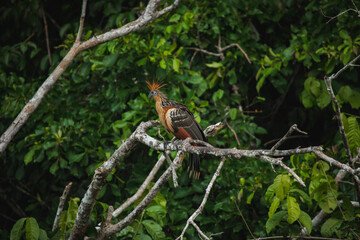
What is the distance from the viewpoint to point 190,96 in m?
4.83

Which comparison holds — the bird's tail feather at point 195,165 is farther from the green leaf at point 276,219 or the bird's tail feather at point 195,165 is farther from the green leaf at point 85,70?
the green leaf at point 85,70

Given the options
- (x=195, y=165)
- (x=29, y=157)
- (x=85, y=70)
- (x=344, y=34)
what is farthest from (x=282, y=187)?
(x=29, y=157)

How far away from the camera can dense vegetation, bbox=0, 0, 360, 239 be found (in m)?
→ 4.68

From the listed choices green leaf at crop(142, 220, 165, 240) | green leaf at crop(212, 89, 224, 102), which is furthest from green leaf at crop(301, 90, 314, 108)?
green leaf at crop(142, 220, 165, 240)

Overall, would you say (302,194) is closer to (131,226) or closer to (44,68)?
(131,226)

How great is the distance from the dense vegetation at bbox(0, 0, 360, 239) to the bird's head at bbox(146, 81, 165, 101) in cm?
10

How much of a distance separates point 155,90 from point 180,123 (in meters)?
0.65

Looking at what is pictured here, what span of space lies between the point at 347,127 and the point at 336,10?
7.09ft

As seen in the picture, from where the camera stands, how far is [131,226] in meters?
3.80

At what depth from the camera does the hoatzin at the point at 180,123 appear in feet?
13.1

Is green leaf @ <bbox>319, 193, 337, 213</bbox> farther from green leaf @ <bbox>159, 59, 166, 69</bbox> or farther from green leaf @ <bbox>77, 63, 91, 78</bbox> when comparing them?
green leaf @ <bbox>77, 63, 91, 78</bbox>

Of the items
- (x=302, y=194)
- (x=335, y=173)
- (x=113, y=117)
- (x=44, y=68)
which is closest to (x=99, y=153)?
(x=113, y=117)

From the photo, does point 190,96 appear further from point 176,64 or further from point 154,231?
point 154,231

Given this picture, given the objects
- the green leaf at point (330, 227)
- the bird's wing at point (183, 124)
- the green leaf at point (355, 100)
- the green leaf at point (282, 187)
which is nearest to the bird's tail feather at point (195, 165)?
the bird's wing at point (183, 124)
